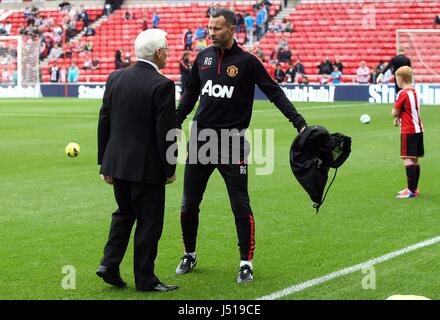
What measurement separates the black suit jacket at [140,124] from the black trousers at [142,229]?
0.41ft

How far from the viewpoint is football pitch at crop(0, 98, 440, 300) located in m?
6.96

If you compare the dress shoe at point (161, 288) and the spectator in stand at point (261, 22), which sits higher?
the spectator in stand at point (261, 22)

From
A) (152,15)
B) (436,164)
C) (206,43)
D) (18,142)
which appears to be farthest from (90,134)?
(152,15)

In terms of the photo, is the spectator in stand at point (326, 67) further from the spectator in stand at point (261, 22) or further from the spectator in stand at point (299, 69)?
the spectator in stand at point (261, 22)

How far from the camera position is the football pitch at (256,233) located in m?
6.96

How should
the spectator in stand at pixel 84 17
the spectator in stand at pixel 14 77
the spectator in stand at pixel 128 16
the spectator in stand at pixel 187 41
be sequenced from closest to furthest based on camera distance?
the spectator in stand at pixel 14 77 < the spectator in stand at pixel 187 41 < the spectator in stand at pixel 128 16 < the spectator in stand at pixel 84 17

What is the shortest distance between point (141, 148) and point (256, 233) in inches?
112

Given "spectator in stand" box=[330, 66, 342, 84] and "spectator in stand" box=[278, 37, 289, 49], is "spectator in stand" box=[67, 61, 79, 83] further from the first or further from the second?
"spectator in stand" box=[330, 66, 342, 84]

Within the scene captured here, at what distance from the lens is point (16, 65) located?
41281 millimetres

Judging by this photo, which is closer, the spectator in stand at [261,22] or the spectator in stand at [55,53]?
the spectator in stand at [261,22]

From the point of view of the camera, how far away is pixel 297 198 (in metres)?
11.5

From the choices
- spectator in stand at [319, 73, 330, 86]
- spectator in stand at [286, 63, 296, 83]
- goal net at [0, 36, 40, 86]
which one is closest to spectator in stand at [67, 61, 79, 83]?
goal net at [0, 36, 40, 86]

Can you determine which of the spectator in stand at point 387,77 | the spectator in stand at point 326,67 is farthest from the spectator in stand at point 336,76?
the spectator in stand at point 387,77

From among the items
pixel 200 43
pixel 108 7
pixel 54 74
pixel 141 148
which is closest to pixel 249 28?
pixel 200 43
